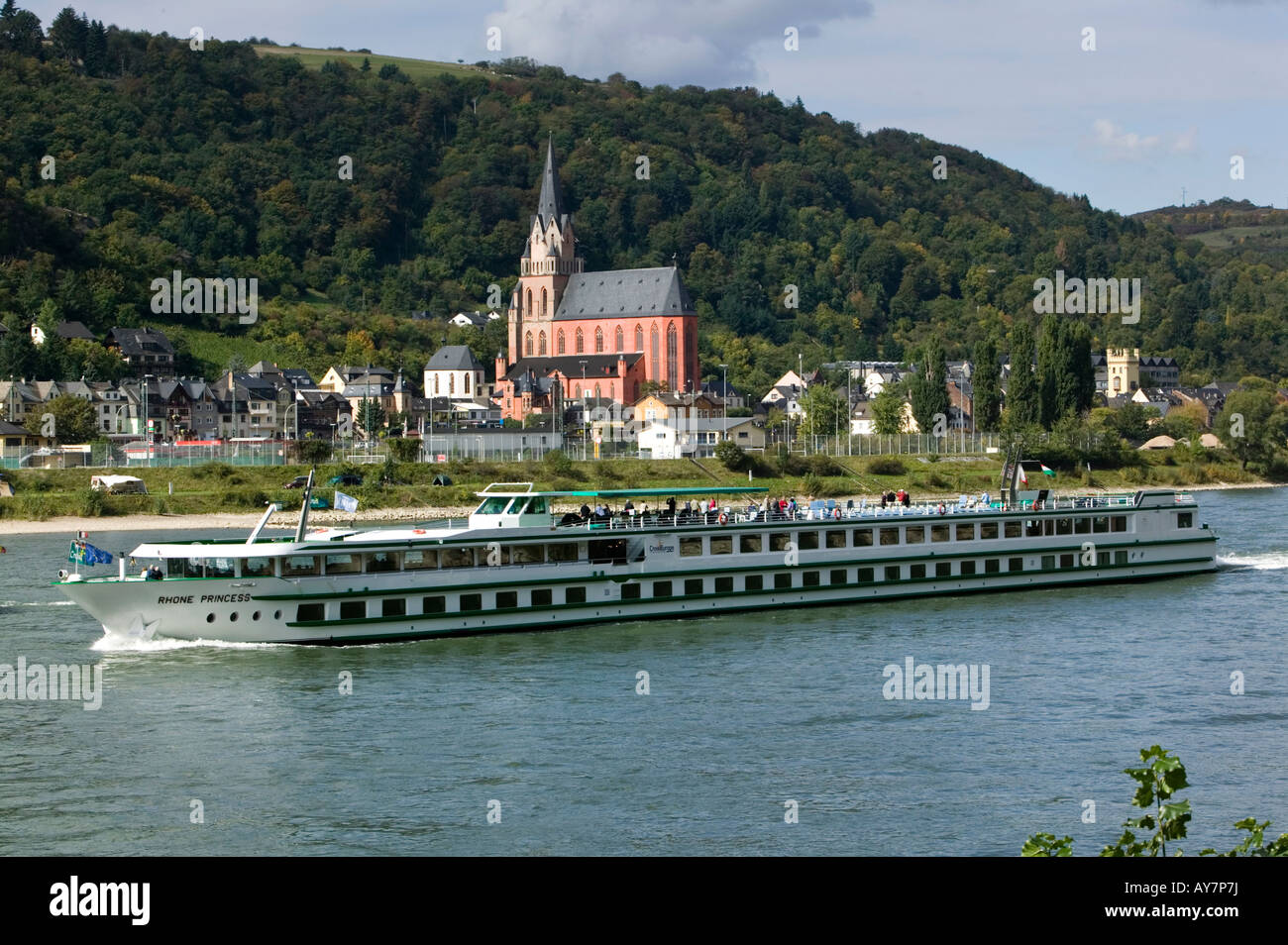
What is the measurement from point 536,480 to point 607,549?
186ft

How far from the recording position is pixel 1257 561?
62781 millimetres

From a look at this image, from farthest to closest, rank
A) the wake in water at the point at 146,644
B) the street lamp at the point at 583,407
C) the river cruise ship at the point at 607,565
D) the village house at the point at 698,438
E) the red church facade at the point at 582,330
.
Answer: the red church facade at the point at 582,330, the street lamp at the point at 583,407, the village house at the point at 698,438, the river cruise ship at the point at 607,565, the wake in water at the point at 146,644

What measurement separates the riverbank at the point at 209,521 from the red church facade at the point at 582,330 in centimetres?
7038

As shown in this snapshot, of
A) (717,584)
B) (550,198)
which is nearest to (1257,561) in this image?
(717,584)

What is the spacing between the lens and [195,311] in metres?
174

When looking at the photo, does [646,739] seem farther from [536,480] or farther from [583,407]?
[583,407]

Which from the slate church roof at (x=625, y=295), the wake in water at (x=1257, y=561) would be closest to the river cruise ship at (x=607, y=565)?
the wake in water at (x=1257, y=561)

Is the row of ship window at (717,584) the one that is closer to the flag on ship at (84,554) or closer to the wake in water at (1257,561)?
the flag on ship at (84,554)

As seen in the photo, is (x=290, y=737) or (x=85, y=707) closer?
(x=290, y=737)

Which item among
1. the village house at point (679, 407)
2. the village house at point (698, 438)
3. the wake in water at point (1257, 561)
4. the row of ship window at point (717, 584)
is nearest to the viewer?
the row of ship window at point (717, 584)

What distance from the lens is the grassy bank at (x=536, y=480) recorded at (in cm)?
8988
